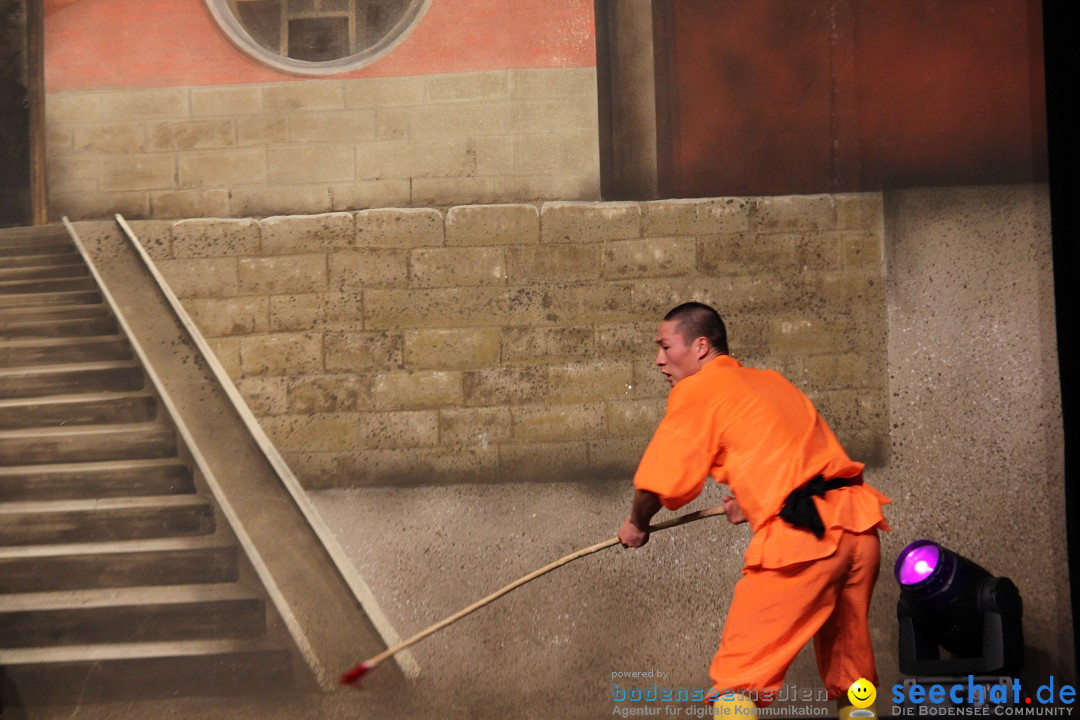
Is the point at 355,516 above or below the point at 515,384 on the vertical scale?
below

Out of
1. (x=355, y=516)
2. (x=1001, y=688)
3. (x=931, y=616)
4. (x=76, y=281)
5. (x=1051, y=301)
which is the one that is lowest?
(x=1001, y=688)

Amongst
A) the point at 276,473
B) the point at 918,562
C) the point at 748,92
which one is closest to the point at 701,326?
the point at 918,562

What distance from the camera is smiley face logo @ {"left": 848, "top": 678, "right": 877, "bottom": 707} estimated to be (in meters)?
2.01

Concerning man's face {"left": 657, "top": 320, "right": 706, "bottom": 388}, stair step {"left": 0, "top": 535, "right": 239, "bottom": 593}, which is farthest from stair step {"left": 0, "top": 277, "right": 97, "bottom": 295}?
man's face {"left": 657, "top": 320, "right": 706, "bottom": 388}

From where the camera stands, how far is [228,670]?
2.63 m

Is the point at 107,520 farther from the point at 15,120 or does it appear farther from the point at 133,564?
the point at 15,120

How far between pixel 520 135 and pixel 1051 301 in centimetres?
174

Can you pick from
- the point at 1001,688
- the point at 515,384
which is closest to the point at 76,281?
the point at 515,384

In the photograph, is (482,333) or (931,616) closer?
(931,616)

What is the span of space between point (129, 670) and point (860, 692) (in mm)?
2081

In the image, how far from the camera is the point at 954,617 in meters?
2.29

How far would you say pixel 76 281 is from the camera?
2.76 metres

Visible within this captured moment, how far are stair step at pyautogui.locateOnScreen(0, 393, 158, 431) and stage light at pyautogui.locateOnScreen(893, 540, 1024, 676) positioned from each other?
228cm

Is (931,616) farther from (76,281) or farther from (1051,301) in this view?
(76,281)
